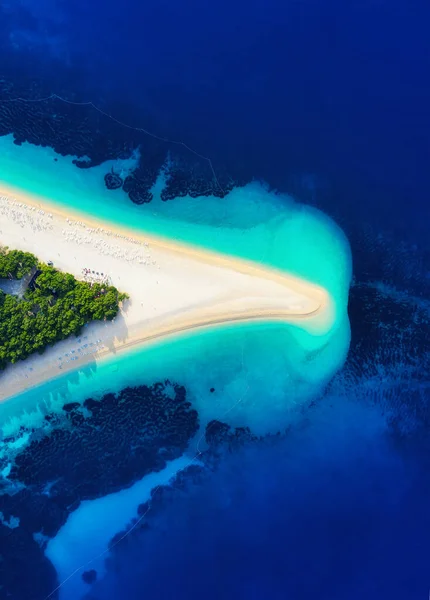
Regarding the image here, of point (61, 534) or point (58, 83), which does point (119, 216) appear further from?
point (61, 534)

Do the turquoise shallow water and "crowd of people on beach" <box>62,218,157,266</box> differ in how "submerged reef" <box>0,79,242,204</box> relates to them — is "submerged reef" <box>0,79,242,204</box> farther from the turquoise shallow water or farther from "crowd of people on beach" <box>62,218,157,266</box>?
"crowd of people on beach" <box>62,218,157,266</box>

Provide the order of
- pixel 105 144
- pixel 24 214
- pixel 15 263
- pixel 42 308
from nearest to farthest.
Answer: pixel 15 263, pixel 42 308, pixel 24 214, pixel 105 144

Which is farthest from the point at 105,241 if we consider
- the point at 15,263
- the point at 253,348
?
the point at 253,348

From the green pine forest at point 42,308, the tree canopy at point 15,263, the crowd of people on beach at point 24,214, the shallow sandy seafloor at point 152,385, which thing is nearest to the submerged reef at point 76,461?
the shallow sandy seafloor at point 152,385

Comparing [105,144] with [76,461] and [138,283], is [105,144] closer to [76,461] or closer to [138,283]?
[138,283]

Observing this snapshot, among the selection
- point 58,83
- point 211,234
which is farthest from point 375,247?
point 58,83

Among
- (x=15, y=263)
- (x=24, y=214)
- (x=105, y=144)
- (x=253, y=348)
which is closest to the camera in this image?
(x=15, y=263)

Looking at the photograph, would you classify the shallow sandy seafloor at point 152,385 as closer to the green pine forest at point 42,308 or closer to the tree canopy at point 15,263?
the green pine forest at point 42,308
